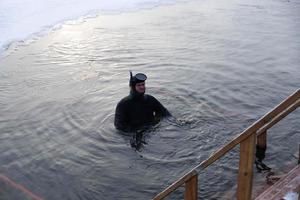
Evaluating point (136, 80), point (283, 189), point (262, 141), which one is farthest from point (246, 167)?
point (136, 80)

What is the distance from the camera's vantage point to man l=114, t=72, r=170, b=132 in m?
7.96

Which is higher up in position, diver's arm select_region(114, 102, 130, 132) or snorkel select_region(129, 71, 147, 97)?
snorkel select_region(129, 71, 147, 97)

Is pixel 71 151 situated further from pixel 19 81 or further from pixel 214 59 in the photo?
pixel 214 59

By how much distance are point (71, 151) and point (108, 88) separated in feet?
10.4

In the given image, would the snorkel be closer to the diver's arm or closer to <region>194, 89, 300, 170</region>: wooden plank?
the diver's arm

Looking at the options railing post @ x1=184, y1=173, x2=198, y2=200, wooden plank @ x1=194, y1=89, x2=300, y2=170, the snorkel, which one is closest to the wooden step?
railing post @ x1=184, y1=173, x2=198, y2=200

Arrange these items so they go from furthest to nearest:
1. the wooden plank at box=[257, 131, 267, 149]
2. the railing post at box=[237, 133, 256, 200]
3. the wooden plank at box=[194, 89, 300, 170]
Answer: the wooden plank at box=[257, 131, 267, 149]
the railing post at box=[237, 133, 256, 200]
the wooden plank at box=[194, 89, 300, 170]

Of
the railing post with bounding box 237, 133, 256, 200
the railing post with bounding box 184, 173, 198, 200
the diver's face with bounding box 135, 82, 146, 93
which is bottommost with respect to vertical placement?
the diver's face with bounding box 135, 82, 146, 93

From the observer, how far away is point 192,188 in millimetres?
4062

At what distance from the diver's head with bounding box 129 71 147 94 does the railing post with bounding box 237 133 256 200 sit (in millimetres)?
4030

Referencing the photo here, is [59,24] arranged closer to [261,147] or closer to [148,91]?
[148,91]

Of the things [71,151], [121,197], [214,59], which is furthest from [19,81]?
[121,197]

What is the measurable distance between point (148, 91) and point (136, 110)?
2.32 metres

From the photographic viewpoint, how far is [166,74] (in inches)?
449
